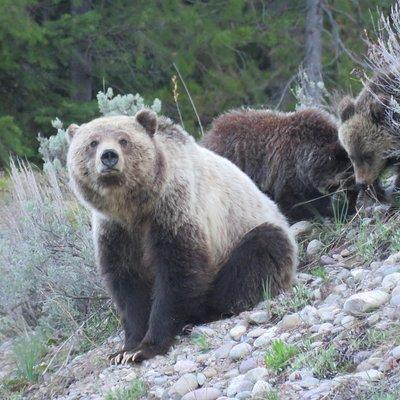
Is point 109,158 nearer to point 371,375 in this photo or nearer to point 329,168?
point 371,375

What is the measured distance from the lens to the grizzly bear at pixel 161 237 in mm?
7027

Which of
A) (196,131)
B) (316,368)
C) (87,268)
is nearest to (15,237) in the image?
(87,268)

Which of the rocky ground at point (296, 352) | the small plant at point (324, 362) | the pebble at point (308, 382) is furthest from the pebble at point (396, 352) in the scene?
the pebble at point (308, 382)

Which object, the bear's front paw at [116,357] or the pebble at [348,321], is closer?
the pebble at [348,321]

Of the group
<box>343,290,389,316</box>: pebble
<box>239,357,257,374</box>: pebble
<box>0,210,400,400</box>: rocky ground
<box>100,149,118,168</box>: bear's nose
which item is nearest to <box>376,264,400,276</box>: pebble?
<box>0,210,400,400</box>: rocky ground

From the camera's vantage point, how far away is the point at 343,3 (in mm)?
19734

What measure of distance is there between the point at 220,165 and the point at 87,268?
1.37m

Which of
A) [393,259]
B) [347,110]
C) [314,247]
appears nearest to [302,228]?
[314,247]

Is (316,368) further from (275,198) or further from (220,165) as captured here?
(275,198)

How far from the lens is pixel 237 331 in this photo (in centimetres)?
691

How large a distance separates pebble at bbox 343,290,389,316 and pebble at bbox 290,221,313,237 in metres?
2.36

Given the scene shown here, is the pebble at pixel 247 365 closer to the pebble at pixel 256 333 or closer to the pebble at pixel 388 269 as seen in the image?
the pebble at pixel 256 333

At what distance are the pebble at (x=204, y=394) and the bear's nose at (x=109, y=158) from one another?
5.13 feet

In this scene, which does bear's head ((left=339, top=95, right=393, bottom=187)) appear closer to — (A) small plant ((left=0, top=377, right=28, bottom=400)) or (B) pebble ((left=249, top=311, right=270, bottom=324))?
(B) pebble ((left=249, top=311, right=270, bottom=324))
